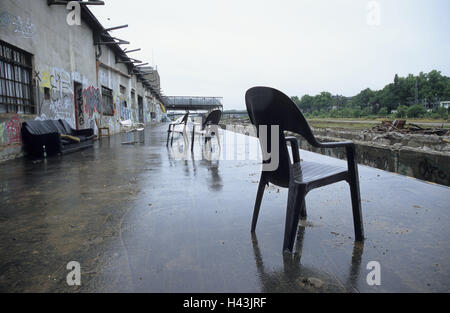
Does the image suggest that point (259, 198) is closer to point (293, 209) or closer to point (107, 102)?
point (293, 209)

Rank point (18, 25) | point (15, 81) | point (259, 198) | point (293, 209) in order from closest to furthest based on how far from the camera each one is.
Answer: point (293, 209) → point (259, 198) → point (18, 25) → point (15, 81)

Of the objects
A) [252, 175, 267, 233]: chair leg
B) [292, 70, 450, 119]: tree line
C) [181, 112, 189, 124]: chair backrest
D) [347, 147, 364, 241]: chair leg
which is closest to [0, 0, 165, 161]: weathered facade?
[181, 112, 189, 124]: chair backrest

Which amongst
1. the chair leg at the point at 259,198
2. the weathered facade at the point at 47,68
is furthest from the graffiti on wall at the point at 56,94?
the chair leg at the point at 259,198

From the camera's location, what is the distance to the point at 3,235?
80.0 inches

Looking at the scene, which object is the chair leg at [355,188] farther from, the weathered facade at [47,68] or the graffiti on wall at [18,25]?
the graffiti on wall at [18,25]

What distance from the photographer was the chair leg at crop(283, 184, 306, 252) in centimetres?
164

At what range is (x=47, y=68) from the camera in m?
7.65

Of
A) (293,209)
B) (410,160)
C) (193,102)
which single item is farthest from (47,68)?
(193,102)

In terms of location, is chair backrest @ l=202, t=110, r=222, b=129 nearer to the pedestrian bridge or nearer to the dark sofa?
the dark sofa

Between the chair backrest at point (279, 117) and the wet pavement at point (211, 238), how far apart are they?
53 cm

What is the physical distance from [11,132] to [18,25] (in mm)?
2340

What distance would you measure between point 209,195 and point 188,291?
1.73 meters

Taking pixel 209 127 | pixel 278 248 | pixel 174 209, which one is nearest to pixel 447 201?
pixel 278 248

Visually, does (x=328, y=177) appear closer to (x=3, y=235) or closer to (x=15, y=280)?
(x=15, y=280)
